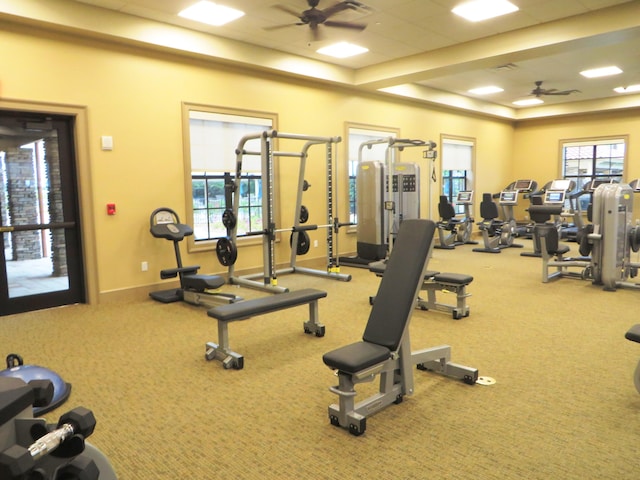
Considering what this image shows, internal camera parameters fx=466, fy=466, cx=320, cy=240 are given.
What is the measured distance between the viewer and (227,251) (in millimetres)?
5391

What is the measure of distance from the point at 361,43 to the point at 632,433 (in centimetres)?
550

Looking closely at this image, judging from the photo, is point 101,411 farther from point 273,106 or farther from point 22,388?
point 273,106

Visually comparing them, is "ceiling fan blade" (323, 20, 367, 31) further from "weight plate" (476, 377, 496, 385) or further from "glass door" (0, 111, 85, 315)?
"weight plate" (476, 377, 496, 385)

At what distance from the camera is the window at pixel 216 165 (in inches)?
238

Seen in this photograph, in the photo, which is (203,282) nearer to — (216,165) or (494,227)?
(216,165)

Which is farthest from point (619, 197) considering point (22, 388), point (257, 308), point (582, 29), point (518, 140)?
point (518, 140)

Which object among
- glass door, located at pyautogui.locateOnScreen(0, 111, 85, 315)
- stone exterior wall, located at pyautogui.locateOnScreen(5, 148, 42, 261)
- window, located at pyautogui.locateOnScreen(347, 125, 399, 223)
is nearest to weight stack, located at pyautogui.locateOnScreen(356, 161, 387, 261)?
window, located at pyautogui.locateOnScreen(347, 125, 399, 223)

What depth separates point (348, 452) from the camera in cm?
223

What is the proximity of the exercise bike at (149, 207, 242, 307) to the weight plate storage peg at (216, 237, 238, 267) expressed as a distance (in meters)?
0.22

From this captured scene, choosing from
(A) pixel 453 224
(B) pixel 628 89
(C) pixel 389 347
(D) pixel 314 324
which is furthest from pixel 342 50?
(B) pixel 628 89

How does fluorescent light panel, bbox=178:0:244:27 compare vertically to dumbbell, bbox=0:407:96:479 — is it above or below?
above

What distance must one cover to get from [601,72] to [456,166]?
325 cm

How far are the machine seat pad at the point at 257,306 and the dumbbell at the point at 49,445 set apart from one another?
200 centimetres

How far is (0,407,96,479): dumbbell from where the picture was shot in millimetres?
1060
